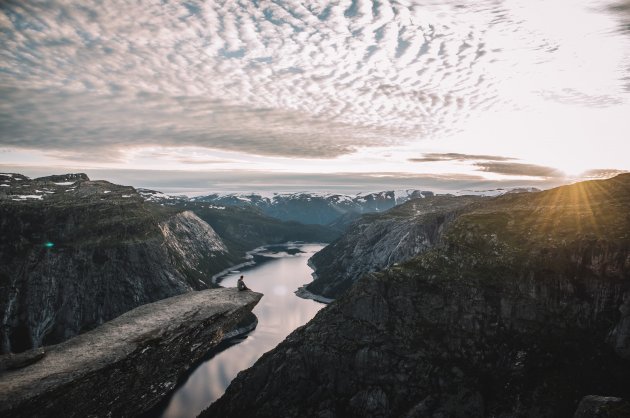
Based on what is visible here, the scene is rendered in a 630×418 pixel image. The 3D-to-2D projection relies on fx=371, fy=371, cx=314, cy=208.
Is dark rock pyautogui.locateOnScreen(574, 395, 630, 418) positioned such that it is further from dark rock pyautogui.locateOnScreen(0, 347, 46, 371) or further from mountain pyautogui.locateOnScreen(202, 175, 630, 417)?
dark rock pyautogui.locateOnScreen(0, 347, 46, 371)

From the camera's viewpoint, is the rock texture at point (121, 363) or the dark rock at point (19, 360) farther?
the dark rock at point (19, 360)

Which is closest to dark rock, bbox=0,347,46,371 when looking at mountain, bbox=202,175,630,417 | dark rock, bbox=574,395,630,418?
dark rock, bbox=574,395,630,418

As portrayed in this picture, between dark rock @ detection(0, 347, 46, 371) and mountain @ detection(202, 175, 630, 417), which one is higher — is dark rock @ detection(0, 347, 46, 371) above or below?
above

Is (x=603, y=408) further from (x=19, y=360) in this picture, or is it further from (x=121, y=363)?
(x=19, y=360)

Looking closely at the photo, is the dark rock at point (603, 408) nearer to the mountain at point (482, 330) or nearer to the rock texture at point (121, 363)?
the rock texture at point (121, 363)

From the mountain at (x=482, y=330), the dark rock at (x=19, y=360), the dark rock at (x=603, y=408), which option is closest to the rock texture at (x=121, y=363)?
the dark rock at (x=19, y=360)
